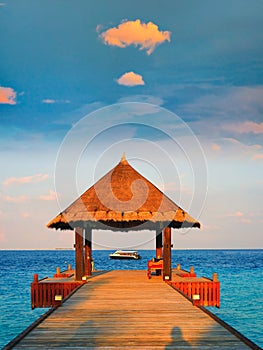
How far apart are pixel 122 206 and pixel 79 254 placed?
2576mm

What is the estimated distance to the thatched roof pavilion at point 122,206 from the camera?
18008mm

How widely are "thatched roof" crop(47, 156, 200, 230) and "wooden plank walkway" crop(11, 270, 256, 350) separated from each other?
14.5ft

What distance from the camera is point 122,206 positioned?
18.6 m

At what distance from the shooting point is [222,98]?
91.9 ft

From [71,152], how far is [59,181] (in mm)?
1625

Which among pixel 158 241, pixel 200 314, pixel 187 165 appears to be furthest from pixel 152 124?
pixel 200 314

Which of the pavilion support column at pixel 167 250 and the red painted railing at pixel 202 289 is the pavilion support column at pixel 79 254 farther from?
the red painted railing at pixel 202 289

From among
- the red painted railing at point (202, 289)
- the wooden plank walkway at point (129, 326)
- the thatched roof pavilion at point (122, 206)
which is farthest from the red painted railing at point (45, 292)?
the red painted railing at point (202, 289)

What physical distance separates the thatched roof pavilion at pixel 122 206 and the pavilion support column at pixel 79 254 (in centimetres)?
4

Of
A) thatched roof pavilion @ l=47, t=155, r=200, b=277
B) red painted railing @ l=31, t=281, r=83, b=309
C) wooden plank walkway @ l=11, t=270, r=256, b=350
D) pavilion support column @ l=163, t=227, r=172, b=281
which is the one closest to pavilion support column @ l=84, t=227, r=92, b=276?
thatched roof pavilion @ l=47, t=155, r=200, b=277

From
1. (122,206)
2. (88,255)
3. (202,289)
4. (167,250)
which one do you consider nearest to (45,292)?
(88,255)

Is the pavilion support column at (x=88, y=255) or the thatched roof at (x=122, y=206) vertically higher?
the thatched roof at (x=122, y=206)

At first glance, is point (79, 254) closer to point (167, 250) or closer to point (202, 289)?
point (167, 250)

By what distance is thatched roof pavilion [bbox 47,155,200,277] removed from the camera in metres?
18.0
